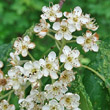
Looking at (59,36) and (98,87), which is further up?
(59,36)

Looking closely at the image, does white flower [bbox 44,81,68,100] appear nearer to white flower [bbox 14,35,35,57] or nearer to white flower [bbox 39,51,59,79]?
white flower [bbox 39,51,59,79]

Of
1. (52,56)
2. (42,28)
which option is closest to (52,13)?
(42,28)

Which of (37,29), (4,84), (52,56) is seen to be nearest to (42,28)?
(37,29)

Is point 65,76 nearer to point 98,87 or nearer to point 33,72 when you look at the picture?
point 33,72

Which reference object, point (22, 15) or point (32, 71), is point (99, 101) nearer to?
point (32, 71)

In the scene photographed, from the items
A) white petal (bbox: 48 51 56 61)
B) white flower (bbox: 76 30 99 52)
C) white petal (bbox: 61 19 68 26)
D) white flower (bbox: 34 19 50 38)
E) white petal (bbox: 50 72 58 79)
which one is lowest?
white petal (bbox: 50 72 58 79)

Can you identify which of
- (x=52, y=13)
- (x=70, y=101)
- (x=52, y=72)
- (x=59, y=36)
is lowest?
(x=70, y=101)

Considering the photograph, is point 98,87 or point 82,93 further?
point 98,87

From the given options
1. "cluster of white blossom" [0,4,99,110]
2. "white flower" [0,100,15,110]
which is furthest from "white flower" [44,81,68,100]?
"white flower" [0,100,15,110]
